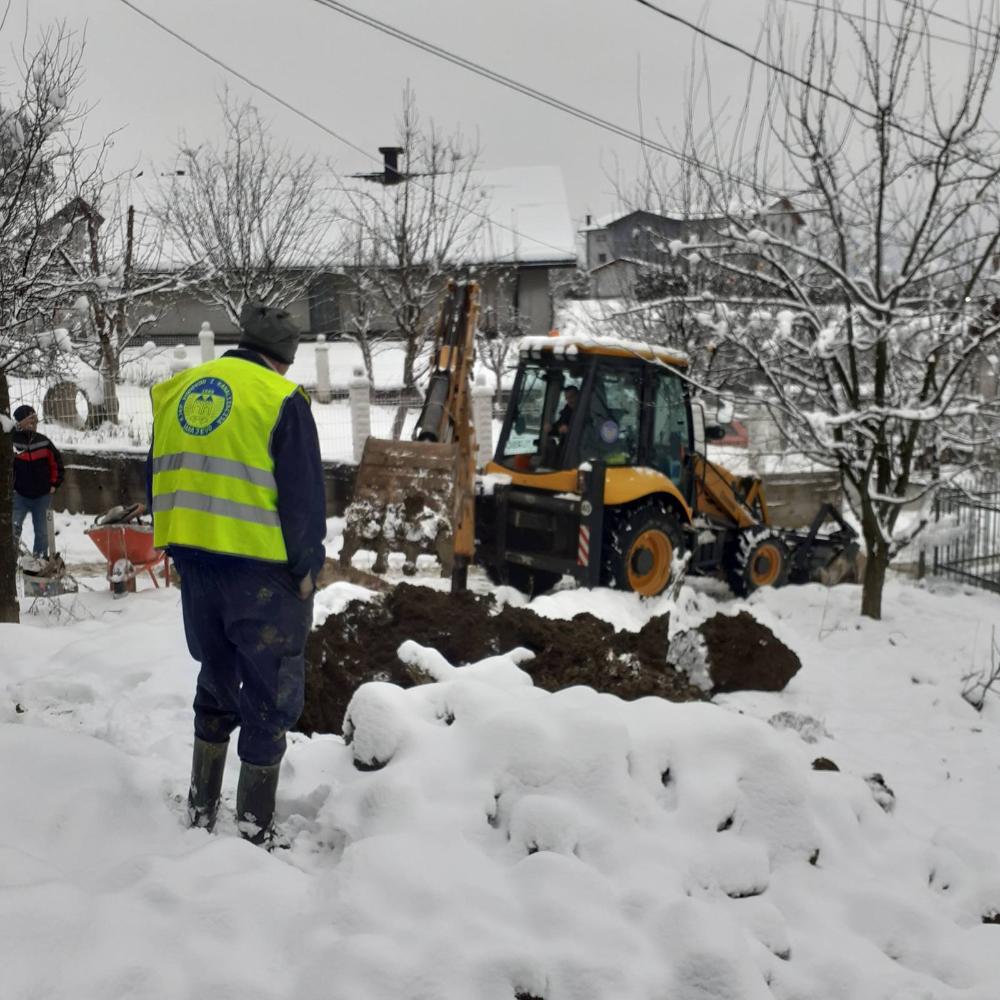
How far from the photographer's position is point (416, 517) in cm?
980

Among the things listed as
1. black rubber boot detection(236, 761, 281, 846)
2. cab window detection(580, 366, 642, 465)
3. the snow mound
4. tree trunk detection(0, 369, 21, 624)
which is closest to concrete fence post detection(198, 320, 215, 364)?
cab window detection(580, 366, 642, 465)

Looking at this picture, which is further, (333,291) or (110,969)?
(333,291)

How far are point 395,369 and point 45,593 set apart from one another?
69.1 feet

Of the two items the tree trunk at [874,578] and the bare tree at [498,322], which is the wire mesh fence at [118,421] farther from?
the bare tree at [498,322]

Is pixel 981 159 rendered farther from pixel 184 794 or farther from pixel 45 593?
pixel 45 593

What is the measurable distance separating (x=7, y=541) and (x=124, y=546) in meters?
2.05

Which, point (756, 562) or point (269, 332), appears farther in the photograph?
point (756, 562)

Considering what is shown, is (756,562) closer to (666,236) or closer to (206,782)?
(666,236)

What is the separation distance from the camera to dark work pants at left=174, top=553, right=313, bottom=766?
3.21m

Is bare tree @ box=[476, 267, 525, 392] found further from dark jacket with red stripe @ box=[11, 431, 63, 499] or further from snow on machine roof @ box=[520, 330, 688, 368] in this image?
dark jacket with red stripe @ box=[11, 431, 63, 499]

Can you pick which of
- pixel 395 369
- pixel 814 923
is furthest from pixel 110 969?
pixel 395 369

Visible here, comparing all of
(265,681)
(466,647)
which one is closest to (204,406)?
(265,681)

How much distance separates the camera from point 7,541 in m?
6.41

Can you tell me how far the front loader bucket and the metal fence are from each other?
5.26 m
